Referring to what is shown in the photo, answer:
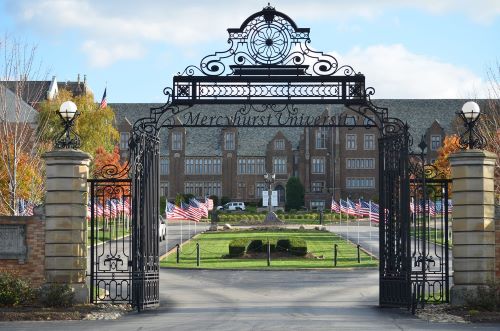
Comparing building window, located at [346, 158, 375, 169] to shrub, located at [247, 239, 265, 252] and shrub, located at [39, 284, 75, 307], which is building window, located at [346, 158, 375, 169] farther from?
shrub, located at [39, 284, 75, 307]

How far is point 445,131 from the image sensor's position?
291 feet

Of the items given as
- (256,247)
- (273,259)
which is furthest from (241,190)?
(273,259)

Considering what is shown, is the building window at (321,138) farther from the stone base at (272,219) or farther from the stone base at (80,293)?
the stone base at (80,293)

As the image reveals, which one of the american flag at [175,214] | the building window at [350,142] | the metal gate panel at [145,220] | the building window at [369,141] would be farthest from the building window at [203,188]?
the metal gate panel at [145,220]

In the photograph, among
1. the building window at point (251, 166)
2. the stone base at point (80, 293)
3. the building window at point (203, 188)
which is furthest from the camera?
the building window at point (251, 166)

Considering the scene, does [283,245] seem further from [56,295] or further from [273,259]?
[56,295]

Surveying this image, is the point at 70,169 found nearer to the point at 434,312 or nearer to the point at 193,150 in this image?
the point at 434,312

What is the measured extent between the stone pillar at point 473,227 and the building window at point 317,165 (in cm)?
7160

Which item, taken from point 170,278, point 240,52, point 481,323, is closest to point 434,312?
point 481,323

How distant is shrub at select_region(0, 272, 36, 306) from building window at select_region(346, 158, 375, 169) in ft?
239

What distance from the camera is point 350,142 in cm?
8956

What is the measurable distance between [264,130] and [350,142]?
30.7 feet

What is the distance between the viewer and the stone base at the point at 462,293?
17953 mm

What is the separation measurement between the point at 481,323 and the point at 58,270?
26.7 feet
